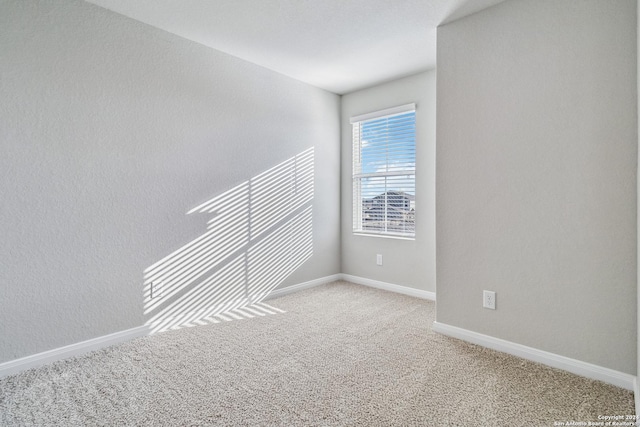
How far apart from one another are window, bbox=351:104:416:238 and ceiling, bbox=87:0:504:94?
0.57 m

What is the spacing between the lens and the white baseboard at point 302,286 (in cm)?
358

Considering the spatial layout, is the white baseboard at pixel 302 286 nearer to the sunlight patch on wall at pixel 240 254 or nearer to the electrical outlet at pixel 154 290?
the sunlight patch on wall at pixel 240 254

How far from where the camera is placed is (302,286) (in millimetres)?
3861

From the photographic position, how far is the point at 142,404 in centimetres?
172

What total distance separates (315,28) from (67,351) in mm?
2864

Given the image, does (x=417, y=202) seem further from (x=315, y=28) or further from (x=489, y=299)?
(x=315, y=28)

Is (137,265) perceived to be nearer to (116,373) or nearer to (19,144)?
(116,373)

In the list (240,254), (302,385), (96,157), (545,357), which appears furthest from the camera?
(240,254)

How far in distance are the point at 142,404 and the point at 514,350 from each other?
2.23 m

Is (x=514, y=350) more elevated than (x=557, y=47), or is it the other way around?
(x=557, y=47)

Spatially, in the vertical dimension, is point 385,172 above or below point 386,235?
above

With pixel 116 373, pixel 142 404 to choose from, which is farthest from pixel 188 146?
pixel 142 404

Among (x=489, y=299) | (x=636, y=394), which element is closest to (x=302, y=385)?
(x=489, y=299)

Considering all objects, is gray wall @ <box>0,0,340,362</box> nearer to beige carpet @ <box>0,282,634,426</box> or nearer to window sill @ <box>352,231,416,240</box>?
beige carpet @ <box>0,282,634,426</box>
